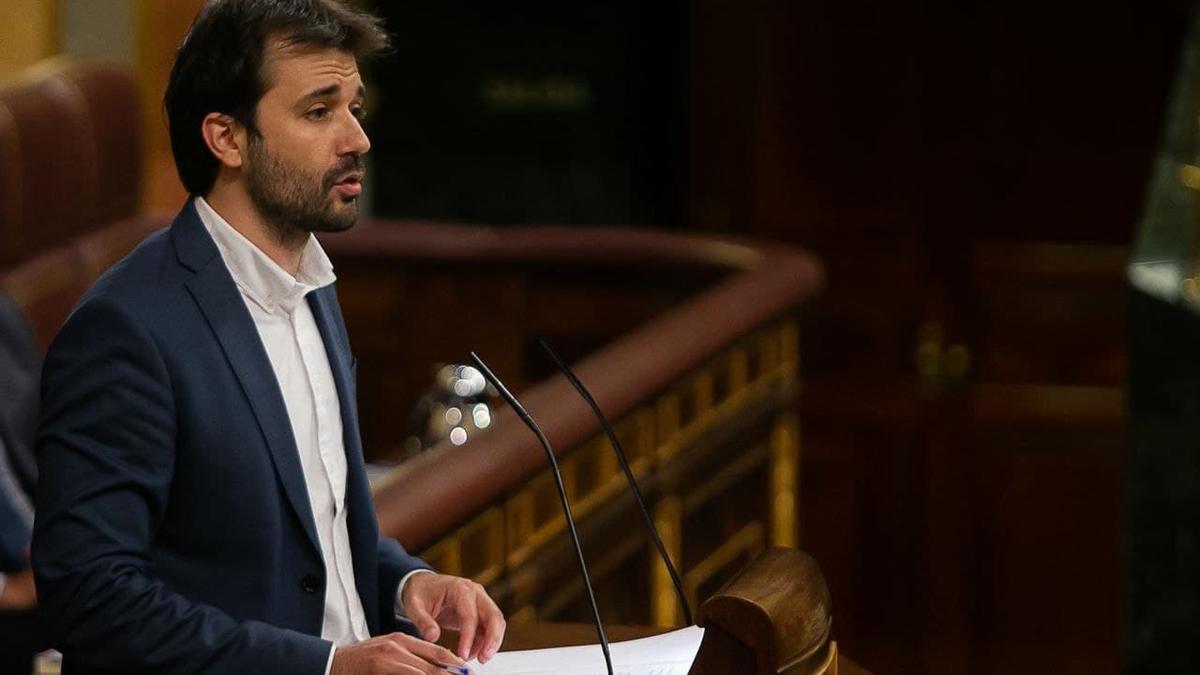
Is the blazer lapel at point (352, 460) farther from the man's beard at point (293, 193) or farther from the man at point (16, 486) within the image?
the man at point (16, 486)

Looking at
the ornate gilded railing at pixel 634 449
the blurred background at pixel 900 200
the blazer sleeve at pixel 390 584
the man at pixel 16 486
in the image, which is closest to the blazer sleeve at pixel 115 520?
the blazer sleeve at pixel 390 584

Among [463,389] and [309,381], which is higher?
[309,381]

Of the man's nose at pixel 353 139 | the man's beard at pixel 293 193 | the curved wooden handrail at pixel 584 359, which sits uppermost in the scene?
the man's nose at pixel 353 139

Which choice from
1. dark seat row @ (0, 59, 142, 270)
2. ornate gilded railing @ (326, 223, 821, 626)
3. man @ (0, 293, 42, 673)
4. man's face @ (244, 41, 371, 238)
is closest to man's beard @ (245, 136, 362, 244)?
man's face @ (244, 41, 371, 238)

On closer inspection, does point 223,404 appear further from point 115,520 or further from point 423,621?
point 423,621

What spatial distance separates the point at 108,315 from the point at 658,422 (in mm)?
2481

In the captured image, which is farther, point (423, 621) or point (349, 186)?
point (423, 621)

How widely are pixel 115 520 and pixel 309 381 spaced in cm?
19

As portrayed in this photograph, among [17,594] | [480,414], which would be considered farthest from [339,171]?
[480,414]

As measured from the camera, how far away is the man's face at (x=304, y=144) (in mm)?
1367

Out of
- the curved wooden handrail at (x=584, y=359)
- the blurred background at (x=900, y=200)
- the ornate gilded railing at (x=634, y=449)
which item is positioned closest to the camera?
the curved wooden handrail at (x=584, y=359)

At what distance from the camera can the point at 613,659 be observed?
5.17ft

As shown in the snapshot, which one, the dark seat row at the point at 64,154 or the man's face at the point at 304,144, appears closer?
the man's face at the point at 304,144

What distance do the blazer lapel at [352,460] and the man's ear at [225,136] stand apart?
0.14m
